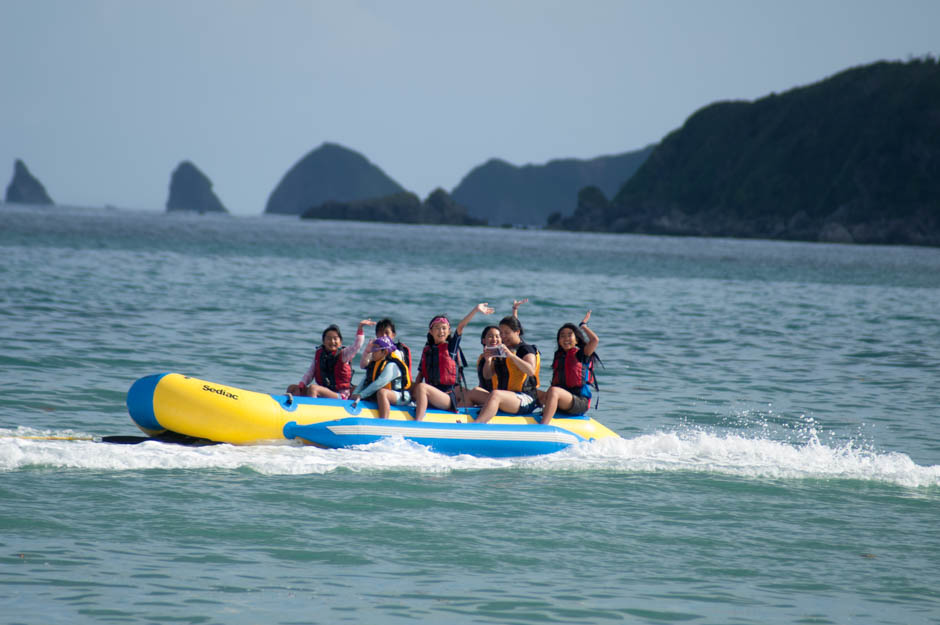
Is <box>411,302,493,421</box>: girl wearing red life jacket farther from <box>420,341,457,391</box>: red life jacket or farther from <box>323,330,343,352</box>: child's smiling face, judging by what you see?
<box>323,330,343,352</box>: child's smiling face

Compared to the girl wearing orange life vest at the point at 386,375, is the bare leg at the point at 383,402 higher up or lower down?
lower down

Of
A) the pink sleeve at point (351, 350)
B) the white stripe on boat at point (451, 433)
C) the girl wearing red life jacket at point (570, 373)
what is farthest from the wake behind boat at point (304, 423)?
the pink sleeve at point (351, 350)

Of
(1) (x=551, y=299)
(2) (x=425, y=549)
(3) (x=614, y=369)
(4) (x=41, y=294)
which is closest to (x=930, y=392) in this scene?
(3) (x=614, y=369)

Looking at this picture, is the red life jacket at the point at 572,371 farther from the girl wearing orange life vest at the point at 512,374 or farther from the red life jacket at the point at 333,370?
the red life jacket at the point at 333,370

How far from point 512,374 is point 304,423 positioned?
1862mm

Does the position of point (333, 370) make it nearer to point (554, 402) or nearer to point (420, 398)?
point (420, 398)

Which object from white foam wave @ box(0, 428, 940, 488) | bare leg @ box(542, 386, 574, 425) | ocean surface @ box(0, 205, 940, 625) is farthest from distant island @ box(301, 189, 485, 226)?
white foam wave @ box(0, 428, 940, 488)

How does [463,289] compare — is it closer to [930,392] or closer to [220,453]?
[930,392]

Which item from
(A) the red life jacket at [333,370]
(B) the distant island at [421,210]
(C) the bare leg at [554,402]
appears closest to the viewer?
(C) the bare leg at [554,402]

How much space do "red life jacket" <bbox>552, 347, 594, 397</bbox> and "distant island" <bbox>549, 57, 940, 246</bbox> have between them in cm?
9284

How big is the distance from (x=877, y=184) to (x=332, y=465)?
9924 cm

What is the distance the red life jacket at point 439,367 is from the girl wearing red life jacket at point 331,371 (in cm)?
59

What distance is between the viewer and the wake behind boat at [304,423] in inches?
307

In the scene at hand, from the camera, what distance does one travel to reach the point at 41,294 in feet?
63.5
